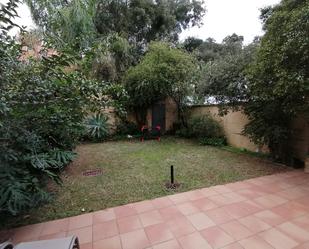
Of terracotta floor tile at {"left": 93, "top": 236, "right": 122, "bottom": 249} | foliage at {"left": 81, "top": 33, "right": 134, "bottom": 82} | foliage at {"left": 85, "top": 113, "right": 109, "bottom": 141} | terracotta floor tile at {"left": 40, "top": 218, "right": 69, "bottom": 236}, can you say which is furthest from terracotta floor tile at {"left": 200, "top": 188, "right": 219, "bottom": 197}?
Answer: foliage at {"left": 81, "top": 33, "right": 134, "bottom": 82}

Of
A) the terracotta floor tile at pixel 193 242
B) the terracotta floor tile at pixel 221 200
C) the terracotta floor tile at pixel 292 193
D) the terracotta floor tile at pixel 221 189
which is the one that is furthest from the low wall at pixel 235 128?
the terracotta floor tile at pixel 193 242

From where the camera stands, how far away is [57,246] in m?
1.50

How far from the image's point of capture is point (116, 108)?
2375 mm

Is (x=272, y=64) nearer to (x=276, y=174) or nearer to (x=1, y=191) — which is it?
(x=276, y=174)

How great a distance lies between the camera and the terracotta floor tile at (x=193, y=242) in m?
2.12

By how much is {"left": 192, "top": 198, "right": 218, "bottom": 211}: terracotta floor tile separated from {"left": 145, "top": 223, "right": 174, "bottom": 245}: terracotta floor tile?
67cm

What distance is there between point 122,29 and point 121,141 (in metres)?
6.17

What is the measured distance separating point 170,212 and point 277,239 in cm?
125

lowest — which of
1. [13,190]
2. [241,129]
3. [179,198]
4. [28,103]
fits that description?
[179,198]

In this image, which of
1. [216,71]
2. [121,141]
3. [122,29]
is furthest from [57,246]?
[122,29]

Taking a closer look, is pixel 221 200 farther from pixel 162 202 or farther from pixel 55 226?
pixel 55 226

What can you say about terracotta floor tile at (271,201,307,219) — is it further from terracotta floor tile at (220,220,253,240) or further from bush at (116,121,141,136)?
bush at (116,121,141,136)

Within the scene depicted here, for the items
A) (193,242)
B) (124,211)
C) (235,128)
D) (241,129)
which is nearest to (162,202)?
(124,211)

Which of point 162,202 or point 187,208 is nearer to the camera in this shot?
point 187,208
